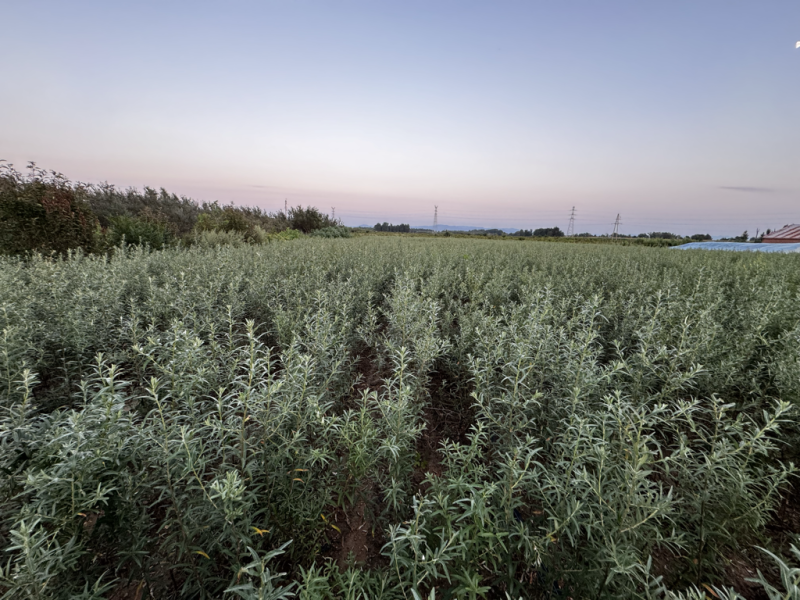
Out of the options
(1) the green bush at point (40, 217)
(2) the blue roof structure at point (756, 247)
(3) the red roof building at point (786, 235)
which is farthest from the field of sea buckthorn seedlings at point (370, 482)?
(3) the red roof building at point (786, 235)

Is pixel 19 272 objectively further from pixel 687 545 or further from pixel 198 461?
pixel 687 545

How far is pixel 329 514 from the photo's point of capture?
1975 mm

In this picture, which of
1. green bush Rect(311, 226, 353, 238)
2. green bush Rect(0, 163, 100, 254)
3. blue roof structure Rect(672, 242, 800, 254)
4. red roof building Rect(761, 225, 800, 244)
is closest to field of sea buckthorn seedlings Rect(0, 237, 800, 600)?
green bush Rect(0, 163, 100, 254)

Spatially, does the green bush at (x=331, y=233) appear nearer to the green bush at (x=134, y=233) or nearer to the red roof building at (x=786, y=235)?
the green bush at (x=134, y=233)

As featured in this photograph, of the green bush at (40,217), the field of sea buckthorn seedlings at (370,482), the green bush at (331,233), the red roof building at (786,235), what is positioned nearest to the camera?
the field of sea buckthorn seedlings at (370,482)

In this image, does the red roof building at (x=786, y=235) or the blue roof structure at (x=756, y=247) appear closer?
the blue roof structure at (x=756, y=247)

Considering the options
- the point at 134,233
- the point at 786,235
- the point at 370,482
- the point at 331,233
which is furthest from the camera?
the point at 786,235

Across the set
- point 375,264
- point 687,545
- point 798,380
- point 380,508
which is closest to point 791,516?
point 798,380

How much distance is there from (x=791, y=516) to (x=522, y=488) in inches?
83.9

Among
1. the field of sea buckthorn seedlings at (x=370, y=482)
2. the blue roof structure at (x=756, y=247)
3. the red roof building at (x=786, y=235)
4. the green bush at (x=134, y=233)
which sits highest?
the red roof building at (x=786, y=235)

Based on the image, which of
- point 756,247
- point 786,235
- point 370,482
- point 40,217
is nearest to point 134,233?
point 40,217

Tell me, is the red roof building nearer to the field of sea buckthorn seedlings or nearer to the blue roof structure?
the blue roof structure

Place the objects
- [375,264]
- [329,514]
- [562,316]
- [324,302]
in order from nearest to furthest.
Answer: [329,514] < [562,316] < [324,302] < [375,264]

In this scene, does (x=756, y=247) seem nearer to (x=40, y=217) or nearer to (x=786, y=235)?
(x=786, y=235)
